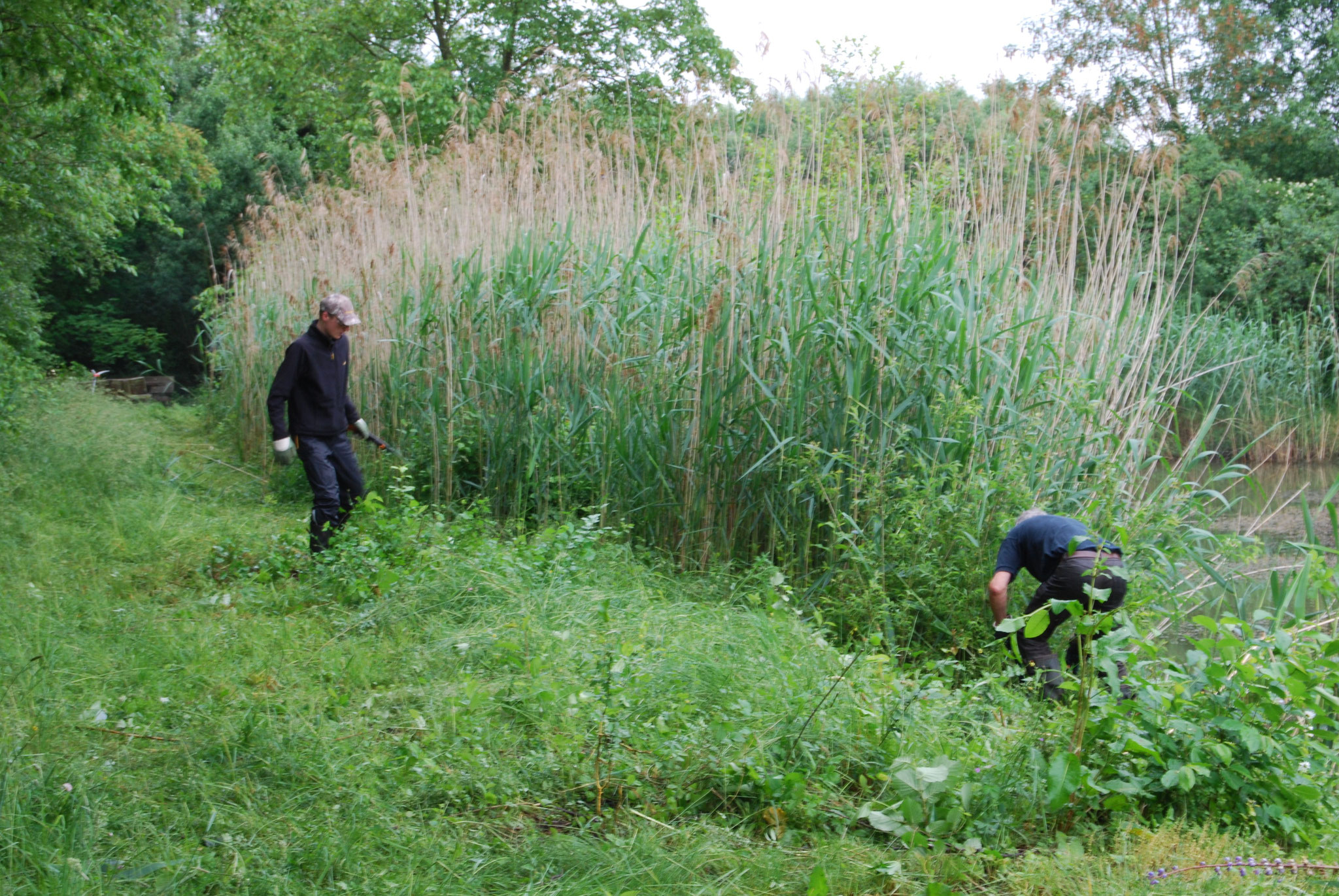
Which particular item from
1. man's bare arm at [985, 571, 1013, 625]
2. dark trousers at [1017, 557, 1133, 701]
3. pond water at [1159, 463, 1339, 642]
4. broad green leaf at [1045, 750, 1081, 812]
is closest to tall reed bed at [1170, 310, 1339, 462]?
pond water at [1159, 463, 1339, 642]

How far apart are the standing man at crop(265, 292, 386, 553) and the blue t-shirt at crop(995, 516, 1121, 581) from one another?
151 inches

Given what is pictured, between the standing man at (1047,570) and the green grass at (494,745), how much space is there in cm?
39

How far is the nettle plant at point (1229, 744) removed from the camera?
2.81 m

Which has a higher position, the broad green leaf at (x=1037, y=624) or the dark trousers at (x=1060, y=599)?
the broad green leaf at (x=1037, y=624)

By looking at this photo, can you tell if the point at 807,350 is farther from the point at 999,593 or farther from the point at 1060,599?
the point at 1060,599

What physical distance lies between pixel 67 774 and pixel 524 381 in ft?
12.8

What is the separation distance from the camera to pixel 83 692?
143 inches

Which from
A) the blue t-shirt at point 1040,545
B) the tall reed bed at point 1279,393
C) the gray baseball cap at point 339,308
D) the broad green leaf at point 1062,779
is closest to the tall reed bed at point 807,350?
the blue t-shirt at point 1040,545

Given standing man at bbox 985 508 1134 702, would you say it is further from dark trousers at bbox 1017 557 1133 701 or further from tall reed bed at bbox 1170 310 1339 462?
tall reed bed at bbox 1170 310 1339 462

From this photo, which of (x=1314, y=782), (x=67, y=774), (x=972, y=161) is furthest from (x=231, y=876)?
(x=972, y=161)

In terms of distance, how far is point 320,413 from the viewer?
6.26 metres

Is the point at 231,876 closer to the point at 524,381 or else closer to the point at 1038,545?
the point at 1038,545

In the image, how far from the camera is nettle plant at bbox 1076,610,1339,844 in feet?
9.21

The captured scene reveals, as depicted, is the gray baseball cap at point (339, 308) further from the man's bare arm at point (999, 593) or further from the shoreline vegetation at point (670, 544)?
the man's bare arm at point (999, 593)
